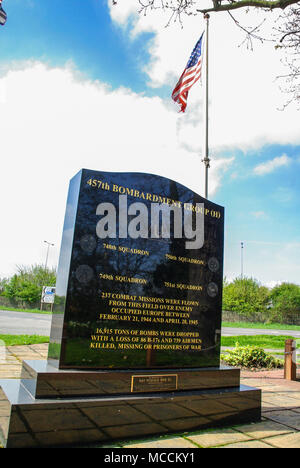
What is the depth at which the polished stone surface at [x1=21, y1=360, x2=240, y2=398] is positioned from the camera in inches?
118

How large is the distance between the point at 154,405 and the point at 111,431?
50 centimetres

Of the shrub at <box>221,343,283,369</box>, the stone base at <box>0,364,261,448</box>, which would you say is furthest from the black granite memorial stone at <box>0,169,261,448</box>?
the shrub at <box>221,343,283,369</box>

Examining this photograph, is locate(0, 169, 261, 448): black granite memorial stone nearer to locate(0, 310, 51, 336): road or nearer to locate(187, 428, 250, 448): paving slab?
locate(187, 428, 250, 448): paving slab

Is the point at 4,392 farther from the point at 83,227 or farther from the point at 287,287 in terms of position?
the point at 287,287

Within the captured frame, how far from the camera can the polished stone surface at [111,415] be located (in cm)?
273

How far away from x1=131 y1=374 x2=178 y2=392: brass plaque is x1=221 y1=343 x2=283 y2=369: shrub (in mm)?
5292

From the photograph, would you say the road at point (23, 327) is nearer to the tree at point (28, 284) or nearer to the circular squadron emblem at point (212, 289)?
the circular squadron emblem at point (212, 289)

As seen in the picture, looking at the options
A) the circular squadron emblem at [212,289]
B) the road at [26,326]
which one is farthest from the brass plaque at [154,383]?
the road at [26,326]

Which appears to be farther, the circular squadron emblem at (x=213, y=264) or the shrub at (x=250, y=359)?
the shrub at (x=250, y=359)

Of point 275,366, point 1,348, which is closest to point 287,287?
point 275,366

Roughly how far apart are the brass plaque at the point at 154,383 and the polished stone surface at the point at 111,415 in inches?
3.4

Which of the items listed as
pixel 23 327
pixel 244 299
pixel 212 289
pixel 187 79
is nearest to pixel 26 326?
pixel 23 327

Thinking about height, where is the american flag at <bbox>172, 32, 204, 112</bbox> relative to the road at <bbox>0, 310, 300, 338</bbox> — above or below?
above

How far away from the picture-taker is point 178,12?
5.63 meters
